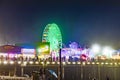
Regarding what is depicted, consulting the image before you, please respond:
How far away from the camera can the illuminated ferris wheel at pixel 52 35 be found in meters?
107

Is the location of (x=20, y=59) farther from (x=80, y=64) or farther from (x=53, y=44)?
(x=80, y=64)

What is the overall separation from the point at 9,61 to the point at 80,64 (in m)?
28.3

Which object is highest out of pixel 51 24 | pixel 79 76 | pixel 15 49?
pixel 51 24

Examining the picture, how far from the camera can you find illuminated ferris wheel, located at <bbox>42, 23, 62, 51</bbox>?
107m

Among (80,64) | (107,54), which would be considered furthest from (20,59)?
(107,54)

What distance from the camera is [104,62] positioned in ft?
424

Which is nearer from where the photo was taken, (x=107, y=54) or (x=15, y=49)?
(x=15, y=49)

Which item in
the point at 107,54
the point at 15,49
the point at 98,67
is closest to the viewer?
the point at 15,49

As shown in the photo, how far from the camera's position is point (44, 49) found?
52.6 m

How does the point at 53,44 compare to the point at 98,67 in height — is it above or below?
above

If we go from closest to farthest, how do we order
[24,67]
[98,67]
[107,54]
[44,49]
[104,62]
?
1. [44,49]
2. [24,67]
3. [98,67]
4. [104,62]
5. [107,54]

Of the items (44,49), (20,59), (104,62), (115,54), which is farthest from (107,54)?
(44,49)

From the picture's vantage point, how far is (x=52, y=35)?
350ft

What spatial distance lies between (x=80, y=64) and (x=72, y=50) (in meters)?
→ 15.6
